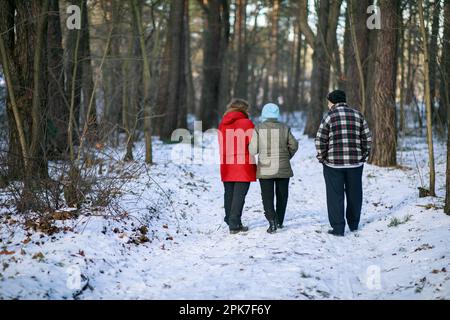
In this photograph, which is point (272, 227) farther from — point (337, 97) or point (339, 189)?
point (337, 97)

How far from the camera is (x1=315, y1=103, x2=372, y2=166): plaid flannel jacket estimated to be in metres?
7.07

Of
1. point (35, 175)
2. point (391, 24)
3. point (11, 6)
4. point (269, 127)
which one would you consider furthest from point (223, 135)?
point (391, 24)

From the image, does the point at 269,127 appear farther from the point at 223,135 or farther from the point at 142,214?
the point at 142,214

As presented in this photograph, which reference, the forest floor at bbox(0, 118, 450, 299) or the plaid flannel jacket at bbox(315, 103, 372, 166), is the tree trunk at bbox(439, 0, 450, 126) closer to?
the plaid flannel jacket at bbox(315, 103, 372, 166)

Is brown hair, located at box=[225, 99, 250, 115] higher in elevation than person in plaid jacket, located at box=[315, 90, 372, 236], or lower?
higher

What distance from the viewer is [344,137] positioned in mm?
7066

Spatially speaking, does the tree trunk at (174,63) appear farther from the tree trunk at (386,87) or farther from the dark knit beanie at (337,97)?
the dark knit beanie at (337,97)

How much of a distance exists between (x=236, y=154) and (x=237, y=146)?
0.40 ft

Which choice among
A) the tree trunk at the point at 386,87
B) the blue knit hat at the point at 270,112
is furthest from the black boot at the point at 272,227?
the tree trunk at the point at 386,87

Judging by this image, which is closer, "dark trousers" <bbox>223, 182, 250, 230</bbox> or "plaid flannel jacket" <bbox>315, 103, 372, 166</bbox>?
"plaid flannel jacket" <bbox>315, 103, 372, 166</bbox>

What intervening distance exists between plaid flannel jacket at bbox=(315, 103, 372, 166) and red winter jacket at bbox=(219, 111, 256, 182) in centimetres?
106

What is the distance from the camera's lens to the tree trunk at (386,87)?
11608mm

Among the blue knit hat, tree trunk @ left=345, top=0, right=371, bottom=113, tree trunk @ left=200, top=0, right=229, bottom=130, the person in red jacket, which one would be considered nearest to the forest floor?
the person in red jacket
